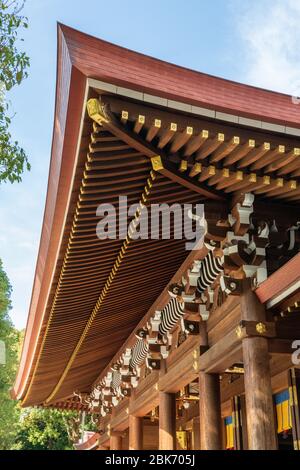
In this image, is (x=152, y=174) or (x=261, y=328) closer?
(x=152, y=174)

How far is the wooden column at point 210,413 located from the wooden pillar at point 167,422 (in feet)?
5.87

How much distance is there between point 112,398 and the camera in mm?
13930

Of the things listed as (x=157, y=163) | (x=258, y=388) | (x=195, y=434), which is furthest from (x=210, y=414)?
(x=195, y=434)

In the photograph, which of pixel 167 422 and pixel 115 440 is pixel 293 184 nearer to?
pixel 167 422

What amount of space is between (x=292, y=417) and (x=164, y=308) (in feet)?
9.51

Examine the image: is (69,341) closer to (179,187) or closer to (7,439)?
(179,187)

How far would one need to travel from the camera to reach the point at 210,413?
698 centimetres

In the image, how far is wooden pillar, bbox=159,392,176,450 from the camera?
8820 mm

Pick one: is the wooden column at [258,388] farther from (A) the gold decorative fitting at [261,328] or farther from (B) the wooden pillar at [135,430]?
(B) the wooden pillar at [135,430]

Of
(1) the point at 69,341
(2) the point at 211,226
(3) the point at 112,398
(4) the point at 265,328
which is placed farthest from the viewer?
(3) the point at 112,398

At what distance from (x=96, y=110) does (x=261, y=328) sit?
293 cm

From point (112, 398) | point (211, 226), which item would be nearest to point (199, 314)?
point (211, 226)

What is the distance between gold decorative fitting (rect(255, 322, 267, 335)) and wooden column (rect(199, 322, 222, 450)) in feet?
5.21

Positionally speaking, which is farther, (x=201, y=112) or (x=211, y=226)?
(x=211, y=226)
